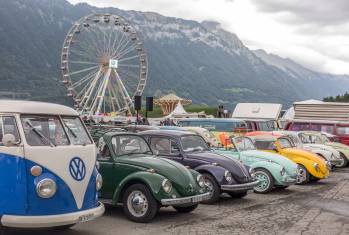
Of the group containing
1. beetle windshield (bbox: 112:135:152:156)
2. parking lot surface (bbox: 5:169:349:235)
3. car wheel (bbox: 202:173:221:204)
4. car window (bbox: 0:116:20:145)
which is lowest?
parking lot surface (bbox: 5:169:349:235)

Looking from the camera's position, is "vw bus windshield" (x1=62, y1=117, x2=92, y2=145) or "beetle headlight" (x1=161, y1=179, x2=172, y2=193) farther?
"beetle headlight" (x1=161, y1=179, x2=172, y2=193)

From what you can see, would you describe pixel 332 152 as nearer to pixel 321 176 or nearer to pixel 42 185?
pixel 321 176

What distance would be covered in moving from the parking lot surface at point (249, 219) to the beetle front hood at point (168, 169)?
726 millimetres

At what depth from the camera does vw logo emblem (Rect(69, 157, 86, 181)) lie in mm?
7773

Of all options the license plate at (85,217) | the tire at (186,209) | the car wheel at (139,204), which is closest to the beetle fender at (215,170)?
the tire at (186,209)

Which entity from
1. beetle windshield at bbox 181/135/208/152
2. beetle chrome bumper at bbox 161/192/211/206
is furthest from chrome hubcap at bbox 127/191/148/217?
beetle windshield at bbox 181/135/208/152

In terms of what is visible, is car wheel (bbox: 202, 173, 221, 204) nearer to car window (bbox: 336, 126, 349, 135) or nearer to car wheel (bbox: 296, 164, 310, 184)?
car wheel (bbox: 296, 164, 310, 184)

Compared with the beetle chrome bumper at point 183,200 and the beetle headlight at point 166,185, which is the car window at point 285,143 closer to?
the beetle chrome bumper at point 183,200

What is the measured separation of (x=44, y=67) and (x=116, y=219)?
167014 mm

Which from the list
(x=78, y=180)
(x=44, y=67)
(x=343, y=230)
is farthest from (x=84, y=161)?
(x=44, y=67)

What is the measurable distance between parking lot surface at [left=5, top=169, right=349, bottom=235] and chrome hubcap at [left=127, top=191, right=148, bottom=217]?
0.25 m

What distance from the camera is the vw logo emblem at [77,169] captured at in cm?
777

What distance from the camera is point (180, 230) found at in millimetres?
9219

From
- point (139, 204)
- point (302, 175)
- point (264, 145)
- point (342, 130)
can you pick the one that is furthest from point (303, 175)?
point (342, 130)
